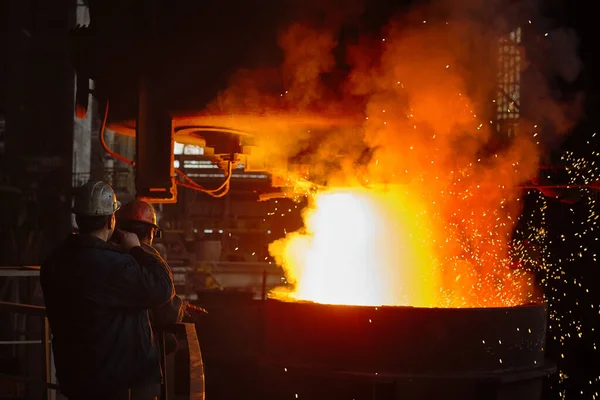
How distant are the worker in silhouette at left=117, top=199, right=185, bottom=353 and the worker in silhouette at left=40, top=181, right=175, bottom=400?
0.45 meters

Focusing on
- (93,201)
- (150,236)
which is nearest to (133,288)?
(93,201)

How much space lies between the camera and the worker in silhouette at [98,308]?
97.7 inches

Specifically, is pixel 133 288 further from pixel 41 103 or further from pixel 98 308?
pixel 41 103

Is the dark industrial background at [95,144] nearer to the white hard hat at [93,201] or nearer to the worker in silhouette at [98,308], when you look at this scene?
the white hard hat at [93,201]

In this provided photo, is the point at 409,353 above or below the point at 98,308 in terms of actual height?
below

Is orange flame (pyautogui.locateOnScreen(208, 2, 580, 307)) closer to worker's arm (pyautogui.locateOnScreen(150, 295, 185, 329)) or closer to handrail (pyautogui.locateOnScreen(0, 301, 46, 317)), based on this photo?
worker's arm (pyautogui.locateOnScreen(150, 295, 185, 329))

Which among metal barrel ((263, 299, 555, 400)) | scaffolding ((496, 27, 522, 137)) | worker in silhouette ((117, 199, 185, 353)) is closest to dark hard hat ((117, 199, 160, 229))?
worker in silhouette ((117, 199, 185, 353))

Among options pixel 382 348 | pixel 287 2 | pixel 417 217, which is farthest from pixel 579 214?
pixel 287 2

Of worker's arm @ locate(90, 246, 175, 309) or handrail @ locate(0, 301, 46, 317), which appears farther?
handrail @ locate(0, 301, 46, 317)

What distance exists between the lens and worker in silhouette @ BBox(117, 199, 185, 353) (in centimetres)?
314

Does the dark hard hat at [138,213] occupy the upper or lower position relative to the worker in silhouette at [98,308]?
upper

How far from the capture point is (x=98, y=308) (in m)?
2.49

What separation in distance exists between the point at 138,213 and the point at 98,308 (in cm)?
104

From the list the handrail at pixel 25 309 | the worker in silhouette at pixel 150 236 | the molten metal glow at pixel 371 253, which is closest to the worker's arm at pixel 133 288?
the worker in silhouette at pixel 150 236
